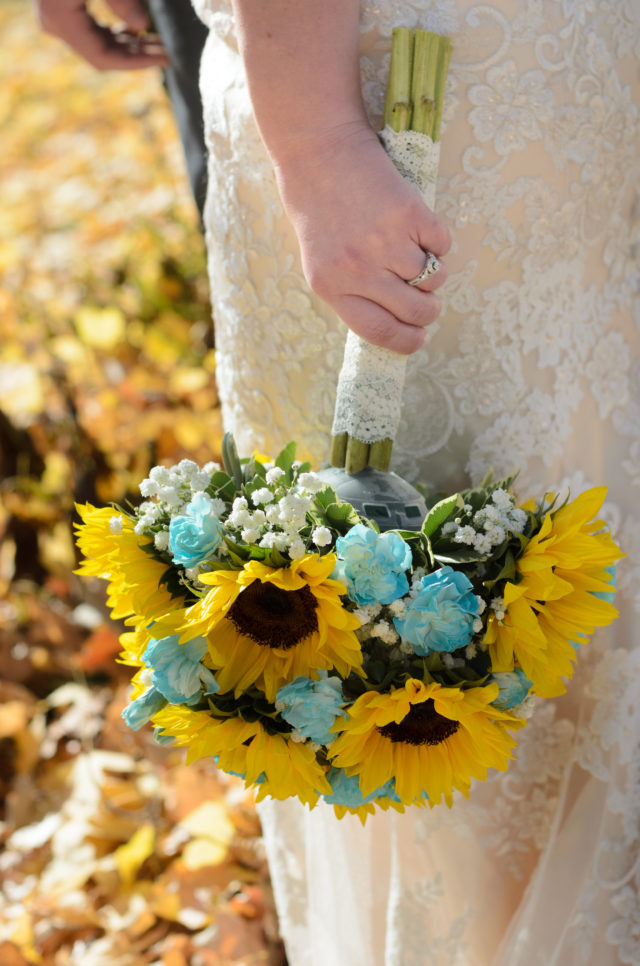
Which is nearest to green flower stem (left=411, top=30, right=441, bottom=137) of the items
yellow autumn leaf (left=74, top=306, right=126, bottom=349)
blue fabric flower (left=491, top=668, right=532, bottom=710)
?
blue fabric flower (left=491, top=668, right=532, bottom=710)

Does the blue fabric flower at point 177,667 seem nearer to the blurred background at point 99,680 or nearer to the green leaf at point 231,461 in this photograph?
the green leaf at point 231,461

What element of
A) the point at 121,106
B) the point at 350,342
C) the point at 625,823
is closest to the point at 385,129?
the point at 350,342

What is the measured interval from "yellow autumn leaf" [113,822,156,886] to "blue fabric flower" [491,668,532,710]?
48.2 inches

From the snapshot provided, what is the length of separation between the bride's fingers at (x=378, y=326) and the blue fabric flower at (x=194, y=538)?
0.26 metres

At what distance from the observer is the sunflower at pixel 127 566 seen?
0.87m

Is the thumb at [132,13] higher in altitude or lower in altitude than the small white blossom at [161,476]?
higher

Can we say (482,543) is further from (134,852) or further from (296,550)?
(134,852)

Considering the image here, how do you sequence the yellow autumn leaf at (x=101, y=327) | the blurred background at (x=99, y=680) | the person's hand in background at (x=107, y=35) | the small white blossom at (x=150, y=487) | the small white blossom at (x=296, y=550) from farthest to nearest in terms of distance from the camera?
the yellow autumn leaf at (x=101, y=327) < the blurred background at (x=99, y=680) < the person's hand in background at (x=107, y=35) < the small white blossom at (x=150, y=487) < the small white blossom at (x=296, y=550)

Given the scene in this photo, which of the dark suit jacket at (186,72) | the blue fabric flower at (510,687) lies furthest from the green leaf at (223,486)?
the dark suit jacket at (186,72)

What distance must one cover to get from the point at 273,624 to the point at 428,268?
1.29ft

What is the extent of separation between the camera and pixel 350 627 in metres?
0.80

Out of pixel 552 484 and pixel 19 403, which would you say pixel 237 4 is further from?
pixel 19 403

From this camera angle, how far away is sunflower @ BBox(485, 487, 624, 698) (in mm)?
813

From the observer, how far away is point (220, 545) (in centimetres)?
82
